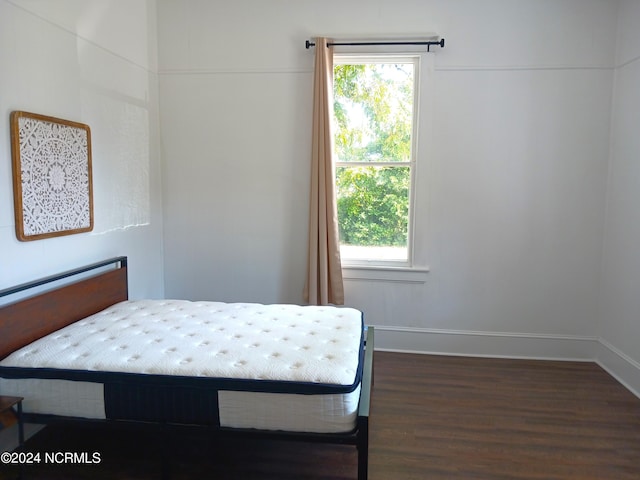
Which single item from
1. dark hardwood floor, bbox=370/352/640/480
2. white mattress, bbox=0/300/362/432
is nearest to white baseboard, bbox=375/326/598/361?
dark hardwood floor, bbox=370/352/640/480

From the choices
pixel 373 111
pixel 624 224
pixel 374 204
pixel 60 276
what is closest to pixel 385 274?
pixel 374 204

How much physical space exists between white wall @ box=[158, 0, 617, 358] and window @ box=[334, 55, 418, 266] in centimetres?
16

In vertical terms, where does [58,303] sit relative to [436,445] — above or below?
above

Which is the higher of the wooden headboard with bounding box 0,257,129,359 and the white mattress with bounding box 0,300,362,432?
the wooden headboard with bounding box 0,257,129,359

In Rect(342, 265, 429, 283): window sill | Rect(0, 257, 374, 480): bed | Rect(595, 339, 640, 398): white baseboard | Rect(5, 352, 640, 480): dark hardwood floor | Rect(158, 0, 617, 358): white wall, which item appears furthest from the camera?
Rect(342, 265, 429, 283): window sill

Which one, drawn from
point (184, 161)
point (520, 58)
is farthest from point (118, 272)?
point (520, 58)

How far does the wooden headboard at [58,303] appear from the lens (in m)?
2.20

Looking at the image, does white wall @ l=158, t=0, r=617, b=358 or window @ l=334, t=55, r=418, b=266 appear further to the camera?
window @ l=334, t=55, r=418, b=266

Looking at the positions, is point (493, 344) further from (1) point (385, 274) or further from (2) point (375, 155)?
(2) point (375, 155)

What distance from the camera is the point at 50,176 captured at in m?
2.51

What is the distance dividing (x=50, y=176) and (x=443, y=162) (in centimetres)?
269

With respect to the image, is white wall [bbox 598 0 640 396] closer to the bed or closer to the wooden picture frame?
the bed

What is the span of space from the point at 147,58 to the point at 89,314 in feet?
6.76

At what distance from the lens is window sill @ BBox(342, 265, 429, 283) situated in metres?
3.64
